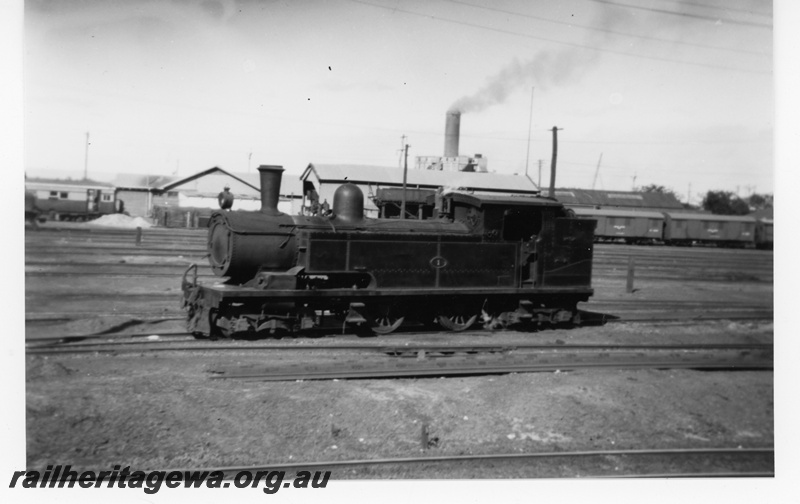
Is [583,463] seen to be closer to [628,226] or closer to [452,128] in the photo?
[452,128]

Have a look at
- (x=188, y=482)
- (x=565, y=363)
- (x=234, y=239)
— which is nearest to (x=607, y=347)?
(x=565, y=363)

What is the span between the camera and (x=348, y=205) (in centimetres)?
1064

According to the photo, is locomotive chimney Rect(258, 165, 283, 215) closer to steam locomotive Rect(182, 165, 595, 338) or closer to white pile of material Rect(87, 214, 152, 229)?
steam locomotive Rect(182, 165, 595, 338)

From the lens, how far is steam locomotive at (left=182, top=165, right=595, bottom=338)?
9781 mm

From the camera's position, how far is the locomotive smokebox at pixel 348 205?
34.9 ft

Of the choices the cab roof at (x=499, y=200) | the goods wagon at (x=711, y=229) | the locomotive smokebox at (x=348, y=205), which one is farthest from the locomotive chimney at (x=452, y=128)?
the locomotive smokebox at (x=348, y=205)

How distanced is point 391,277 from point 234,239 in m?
2.77

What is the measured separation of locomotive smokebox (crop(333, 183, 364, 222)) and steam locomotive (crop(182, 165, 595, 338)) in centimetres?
2

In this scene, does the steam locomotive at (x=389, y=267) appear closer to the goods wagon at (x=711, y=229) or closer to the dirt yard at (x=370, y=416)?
the dirt yard at (x=370, y=416)

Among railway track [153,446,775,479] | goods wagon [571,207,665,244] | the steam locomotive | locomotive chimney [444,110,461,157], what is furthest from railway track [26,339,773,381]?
locomotive chimney [444,110,461,157]

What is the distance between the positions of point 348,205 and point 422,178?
35.8 metres

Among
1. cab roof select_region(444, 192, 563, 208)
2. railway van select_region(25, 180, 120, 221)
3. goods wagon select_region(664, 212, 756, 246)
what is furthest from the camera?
goods wagon select_region(664, 212, 756, 246)

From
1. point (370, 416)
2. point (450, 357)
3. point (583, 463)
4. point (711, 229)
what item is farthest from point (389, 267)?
point (711, 229)
